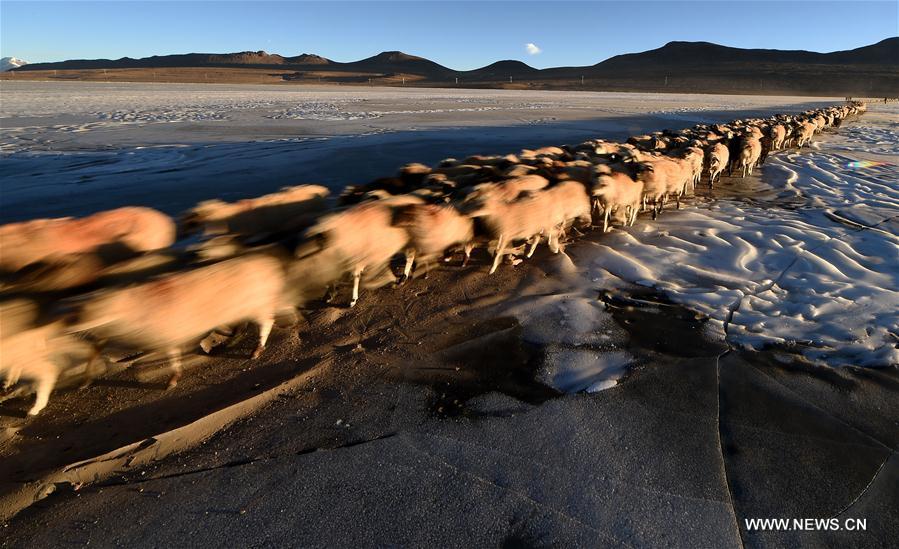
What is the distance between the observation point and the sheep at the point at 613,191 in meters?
4.18

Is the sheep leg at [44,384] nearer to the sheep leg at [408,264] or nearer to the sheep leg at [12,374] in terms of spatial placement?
the sheep leg at [12,374]

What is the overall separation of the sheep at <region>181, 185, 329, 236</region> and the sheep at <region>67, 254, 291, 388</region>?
56cm

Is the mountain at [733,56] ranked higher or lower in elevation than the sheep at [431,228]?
higher

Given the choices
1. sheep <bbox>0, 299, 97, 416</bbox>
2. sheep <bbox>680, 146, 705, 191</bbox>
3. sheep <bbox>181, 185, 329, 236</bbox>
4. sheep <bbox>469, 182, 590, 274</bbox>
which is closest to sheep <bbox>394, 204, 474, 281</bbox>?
sheep <bbox>469, 182, 590, 274</bbox>

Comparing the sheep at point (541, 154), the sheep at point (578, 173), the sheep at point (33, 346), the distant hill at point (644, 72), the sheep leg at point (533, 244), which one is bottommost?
the sheep leg at point (533, 244)

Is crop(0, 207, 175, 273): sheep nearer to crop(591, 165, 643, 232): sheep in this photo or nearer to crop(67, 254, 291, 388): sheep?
crop(67, 254, 291, 388): sheep

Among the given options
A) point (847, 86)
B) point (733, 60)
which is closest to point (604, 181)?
point (847, 86)

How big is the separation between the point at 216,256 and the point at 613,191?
3500 mm

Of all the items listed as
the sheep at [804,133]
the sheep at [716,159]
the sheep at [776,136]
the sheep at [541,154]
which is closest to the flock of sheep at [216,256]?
the sheep at [541,154]

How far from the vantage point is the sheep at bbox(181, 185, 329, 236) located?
2.75 meters

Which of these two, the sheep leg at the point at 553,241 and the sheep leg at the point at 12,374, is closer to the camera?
the sheep leg at the point at 12,374

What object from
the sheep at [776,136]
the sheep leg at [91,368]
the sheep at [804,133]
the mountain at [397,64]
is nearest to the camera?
the sheep leg at [91,368]

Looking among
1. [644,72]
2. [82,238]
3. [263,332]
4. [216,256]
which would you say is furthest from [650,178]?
[644,72]

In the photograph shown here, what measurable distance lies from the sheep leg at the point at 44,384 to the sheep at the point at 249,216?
1.09m
